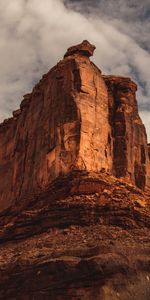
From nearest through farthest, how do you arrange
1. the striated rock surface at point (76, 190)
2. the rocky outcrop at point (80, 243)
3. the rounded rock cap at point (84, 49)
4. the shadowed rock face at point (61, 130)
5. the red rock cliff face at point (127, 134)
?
the rocky outcrop at point (80, 243) → the striated rock surface at point (76, 190) → the shadowed rock face at point (61, 130) → the red rock cliff face at point (127, 134) → the rounded rock cap at point (84, 49)

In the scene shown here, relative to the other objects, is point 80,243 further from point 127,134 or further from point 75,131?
point 127,134

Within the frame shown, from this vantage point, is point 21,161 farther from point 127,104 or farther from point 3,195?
point 127,104

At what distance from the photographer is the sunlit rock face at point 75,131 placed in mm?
73938

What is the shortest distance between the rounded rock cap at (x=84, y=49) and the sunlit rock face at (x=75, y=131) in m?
0.02

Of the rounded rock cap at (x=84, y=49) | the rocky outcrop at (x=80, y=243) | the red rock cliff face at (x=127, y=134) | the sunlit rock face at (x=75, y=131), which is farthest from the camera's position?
the rounded rock cap at (x=84, y=49)

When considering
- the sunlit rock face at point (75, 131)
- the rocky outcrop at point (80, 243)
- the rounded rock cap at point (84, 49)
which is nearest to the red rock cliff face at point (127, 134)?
the sunlit rock face at point (75, 131)

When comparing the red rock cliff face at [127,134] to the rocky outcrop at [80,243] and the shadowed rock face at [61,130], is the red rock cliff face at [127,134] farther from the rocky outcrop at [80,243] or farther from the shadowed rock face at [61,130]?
the rocky outcrop at [80,243]

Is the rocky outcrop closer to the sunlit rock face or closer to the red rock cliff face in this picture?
the sunlit rock face

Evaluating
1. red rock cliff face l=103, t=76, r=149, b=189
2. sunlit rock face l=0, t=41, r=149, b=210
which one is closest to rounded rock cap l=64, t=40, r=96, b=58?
sunlit rock face l=0, t=41, r=149, b=210

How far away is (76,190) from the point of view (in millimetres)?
69562

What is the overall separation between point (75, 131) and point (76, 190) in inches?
237

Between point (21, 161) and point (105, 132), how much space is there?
358 inches

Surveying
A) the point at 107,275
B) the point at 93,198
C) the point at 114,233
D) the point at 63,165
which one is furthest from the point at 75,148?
the point at 107,275

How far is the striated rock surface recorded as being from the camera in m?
59.5
